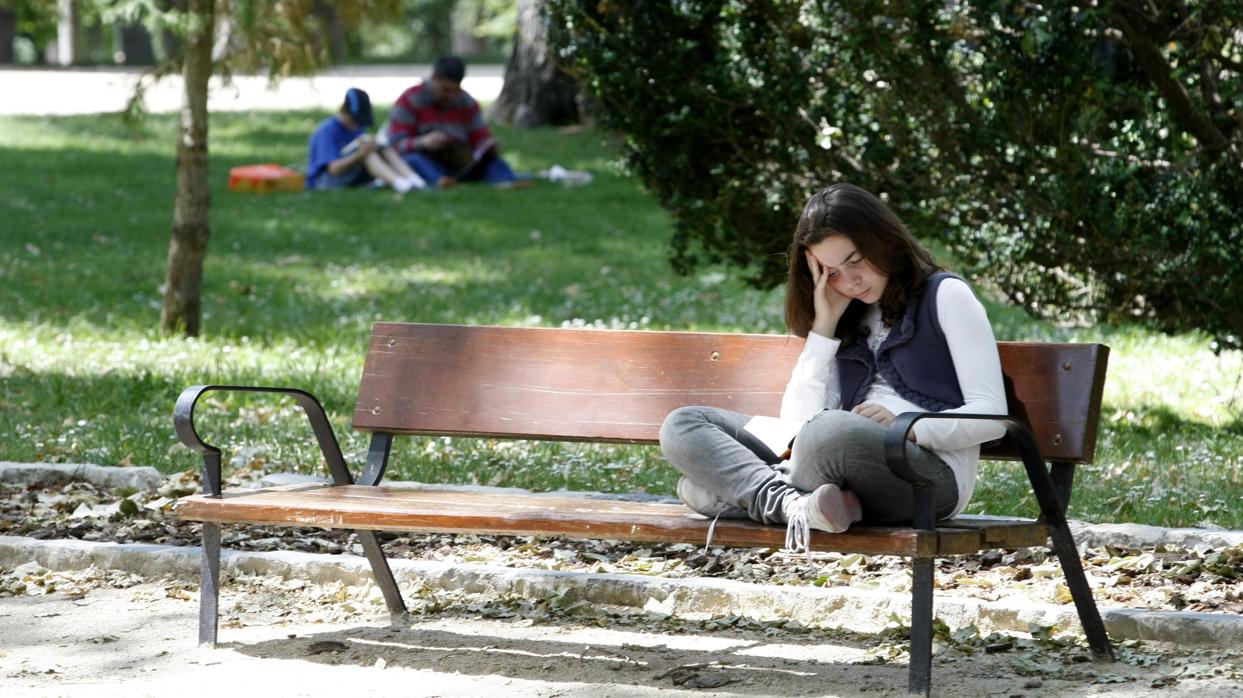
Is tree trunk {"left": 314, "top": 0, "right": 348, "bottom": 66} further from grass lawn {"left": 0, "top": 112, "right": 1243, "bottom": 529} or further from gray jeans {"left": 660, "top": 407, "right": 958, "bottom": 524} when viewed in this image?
gray jeans {"left": 660, "top": 407, "right": 958, "bottom": 524}

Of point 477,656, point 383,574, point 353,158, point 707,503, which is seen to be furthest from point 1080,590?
point 353,158

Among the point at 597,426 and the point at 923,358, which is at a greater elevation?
the point at 923,358

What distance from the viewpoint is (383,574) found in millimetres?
4578

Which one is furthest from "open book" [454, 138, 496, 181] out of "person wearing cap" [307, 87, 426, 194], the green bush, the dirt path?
the dirt path

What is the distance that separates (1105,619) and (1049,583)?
451 mm

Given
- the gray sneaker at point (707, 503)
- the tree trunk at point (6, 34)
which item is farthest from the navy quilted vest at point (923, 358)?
the tree trunk at point (6, 34)

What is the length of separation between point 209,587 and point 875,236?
1.97 meters

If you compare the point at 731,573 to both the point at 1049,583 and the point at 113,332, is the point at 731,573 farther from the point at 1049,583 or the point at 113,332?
the point at 113,332

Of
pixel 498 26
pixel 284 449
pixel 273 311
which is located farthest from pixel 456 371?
pixel 498 26

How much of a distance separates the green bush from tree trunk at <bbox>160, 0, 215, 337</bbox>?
2662 mm

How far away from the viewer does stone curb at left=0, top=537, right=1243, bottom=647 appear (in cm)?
406

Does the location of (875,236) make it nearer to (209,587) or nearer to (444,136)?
(209,587)

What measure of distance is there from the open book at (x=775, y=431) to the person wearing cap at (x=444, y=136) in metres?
12.4

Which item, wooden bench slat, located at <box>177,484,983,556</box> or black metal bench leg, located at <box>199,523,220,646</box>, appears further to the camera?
black metal bench leg, located at <box>199,523,220,646</box>
